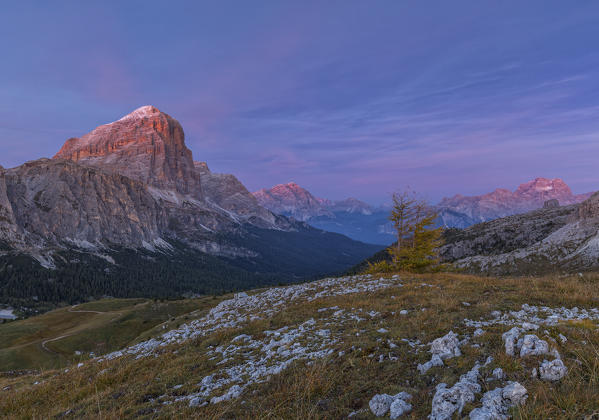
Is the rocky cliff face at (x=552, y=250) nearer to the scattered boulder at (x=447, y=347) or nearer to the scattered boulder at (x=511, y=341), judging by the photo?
the scattered boulder at (x=511, y=341)

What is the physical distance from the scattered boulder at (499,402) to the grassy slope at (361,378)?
0.19 m

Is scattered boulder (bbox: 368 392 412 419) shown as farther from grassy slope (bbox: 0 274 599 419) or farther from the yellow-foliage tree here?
the yellow-foliage tree

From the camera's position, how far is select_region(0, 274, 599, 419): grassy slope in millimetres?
5844

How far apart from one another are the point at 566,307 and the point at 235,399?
14183 millimetres

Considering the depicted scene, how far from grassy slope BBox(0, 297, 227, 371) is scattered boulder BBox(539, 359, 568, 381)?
155 ft

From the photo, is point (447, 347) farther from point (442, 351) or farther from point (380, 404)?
point (380, 404)

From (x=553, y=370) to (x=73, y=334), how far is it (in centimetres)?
8832

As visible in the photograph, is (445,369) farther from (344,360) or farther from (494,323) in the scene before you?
(494,323)

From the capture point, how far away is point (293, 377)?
8305mm

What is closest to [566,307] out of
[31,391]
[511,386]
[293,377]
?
[511,386]

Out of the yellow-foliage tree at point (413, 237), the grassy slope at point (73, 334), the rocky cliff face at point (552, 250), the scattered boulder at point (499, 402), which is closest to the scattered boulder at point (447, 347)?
the scattered boulder at point (499, 402)

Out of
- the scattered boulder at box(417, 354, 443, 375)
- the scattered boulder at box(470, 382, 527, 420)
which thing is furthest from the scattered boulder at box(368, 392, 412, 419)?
the scattered boulder at box(417, 354, 443, 375)

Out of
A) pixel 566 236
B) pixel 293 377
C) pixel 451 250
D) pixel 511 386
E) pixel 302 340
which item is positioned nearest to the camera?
pixel 511 386

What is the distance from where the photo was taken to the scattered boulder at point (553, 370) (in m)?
5.77
